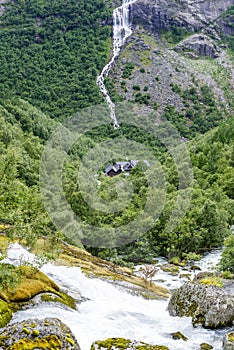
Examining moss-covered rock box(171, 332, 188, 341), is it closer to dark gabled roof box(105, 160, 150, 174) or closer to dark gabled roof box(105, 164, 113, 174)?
dark gabled roof box(105, 160, 150, 174)

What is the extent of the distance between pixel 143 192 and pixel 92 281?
135 ft

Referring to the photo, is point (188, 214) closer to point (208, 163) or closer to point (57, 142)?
point (208, 163)

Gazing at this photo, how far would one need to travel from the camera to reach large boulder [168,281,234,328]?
19.8 meters

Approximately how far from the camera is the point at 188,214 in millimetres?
59000

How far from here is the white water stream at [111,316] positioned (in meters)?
18.0

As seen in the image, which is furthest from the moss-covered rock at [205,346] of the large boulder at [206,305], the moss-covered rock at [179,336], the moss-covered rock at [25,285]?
the moss-covered rock at [25,285]

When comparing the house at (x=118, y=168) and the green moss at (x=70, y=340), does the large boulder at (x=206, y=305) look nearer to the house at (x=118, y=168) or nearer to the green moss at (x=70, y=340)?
the green moss at (x=70, y=340)

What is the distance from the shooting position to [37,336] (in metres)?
14.7

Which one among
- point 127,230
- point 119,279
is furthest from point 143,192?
point 119,279

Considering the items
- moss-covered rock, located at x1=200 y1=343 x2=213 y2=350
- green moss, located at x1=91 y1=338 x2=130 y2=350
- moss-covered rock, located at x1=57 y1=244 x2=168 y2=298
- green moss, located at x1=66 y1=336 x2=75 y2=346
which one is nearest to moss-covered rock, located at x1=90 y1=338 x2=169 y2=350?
green moss, located at x1=91 y1=338 x2=130 y2=350

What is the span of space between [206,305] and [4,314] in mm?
8982

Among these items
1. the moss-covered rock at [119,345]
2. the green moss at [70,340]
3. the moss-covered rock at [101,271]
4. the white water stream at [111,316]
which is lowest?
the moss-covered rock at [101,271]

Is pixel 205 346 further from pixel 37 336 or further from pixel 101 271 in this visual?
pixel 101 271

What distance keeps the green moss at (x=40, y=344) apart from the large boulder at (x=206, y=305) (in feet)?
25.5
